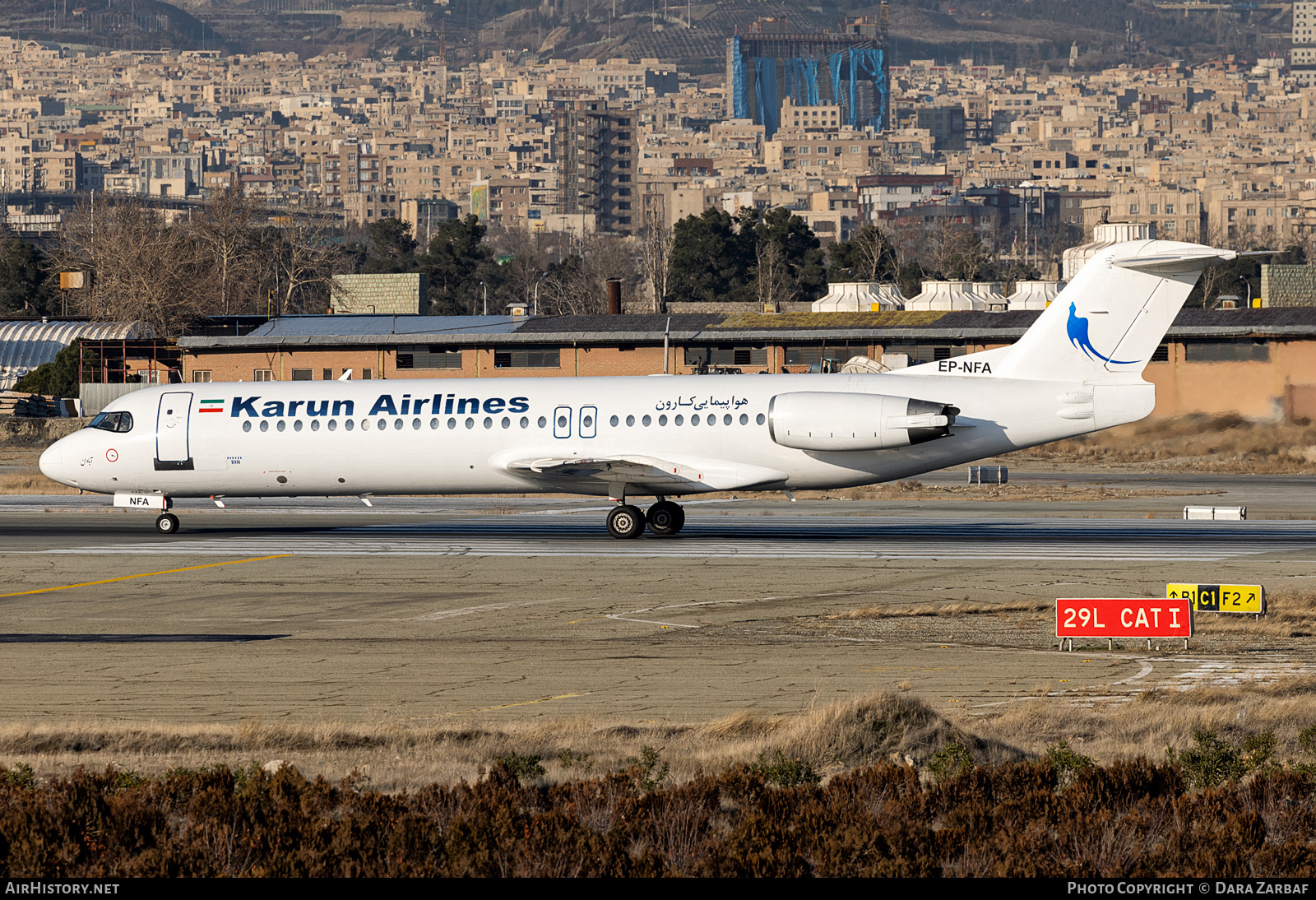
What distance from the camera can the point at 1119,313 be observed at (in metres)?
34.2

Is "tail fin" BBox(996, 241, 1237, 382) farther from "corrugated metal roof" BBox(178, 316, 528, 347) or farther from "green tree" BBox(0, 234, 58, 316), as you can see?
"green tree" BBox(0, 234, 58, 316)

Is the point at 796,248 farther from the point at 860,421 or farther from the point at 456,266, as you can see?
the point at 860,421

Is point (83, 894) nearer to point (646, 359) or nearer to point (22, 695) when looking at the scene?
point (22, 695)

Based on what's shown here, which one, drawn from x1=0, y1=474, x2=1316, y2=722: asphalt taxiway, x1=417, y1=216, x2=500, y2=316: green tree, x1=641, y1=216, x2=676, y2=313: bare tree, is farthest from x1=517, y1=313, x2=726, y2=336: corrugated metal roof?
x1=417, y1=216, x2=500, y2=316: green tree

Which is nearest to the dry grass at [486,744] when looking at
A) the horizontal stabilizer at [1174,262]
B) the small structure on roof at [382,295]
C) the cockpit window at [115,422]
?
the horizontal stabilizer at [1174,262]

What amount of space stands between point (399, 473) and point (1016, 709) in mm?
21710

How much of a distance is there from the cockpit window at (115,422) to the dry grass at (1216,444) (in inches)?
1233

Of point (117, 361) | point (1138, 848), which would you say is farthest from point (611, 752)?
point (117, 361)

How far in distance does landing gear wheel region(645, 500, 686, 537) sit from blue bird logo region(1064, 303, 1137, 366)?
9282mm

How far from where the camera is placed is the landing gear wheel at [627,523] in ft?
120

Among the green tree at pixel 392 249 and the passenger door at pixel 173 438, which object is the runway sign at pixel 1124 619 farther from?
the green tree at pixel 392 249

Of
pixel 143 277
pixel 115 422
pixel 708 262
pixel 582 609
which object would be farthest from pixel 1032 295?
pixel 582 609

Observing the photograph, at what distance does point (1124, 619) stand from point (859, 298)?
242ft

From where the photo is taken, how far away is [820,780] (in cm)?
1498
